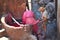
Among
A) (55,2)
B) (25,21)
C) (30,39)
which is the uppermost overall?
(55,2)

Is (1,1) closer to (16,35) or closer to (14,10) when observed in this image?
(14,10)

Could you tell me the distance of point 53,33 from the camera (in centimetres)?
105

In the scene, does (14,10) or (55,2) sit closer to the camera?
(55,2)

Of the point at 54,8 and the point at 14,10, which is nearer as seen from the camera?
the point at 54,8

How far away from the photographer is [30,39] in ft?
3.48

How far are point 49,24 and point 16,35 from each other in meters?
0.21

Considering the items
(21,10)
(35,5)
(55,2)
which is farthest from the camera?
(21,10)

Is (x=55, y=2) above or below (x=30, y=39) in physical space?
above

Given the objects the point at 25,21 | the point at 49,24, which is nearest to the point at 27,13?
the point at 25,21

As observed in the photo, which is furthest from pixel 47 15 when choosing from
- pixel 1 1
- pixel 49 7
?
pixel 1 1

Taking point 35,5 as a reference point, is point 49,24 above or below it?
below

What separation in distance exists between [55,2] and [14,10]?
338 millimetres

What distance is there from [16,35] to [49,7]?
0.86 ft

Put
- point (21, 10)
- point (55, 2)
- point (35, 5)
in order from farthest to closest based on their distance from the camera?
point (21, 10), point (35, 5), point (55, 2)
